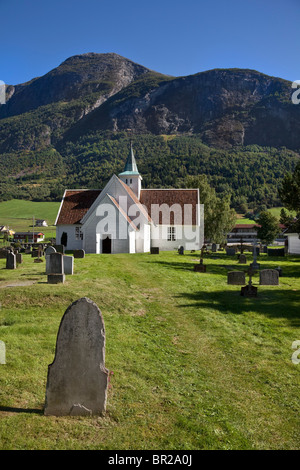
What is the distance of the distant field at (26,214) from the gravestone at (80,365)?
97.4 metres

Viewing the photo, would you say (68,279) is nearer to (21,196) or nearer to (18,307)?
(18,307)

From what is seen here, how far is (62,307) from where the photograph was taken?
12281 mm

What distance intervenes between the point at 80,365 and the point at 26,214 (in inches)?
5310

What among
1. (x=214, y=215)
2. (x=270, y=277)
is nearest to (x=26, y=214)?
(x=214, y=215)

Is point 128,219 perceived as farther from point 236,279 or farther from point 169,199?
point 236,279

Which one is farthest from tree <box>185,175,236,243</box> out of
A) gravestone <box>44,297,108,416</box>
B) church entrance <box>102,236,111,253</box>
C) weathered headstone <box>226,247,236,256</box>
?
gravestone <box>44,297,108,416</box>

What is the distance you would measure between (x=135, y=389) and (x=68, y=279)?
→ 35.9 ft

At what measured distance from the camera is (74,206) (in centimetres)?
4178

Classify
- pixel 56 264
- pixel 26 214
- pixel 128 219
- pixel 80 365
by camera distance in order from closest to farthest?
1. pixel 80 365
2. pixel 56 264
3. pixel 128 219
4. pixel 26 214

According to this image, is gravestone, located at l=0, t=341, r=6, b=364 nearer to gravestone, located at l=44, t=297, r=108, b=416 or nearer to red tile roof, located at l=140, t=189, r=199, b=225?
gravestone, located at l=44, t=297, r=108, b=416

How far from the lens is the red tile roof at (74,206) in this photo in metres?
39.9

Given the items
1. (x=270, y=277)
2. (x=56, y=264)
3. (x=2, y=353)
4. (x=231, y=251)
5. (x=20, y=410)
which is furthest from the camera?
(x=231, y=251)

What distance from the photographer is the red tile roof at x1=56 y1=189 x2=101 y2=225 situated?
39875 millimetres

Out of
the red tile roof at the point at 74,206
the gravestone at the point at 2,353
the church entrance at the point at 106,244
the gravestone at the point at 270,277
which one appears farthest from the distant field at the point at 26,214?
the gravestone at the point at 2,353
